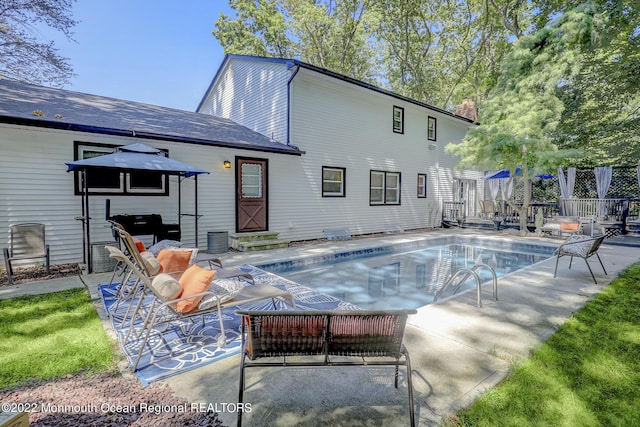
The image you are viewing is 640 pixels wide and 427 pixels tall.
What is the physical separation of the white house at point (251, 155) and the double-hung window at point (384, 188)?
0.24ft

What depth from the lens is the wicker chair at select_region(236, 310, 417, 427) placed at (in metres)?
2.25

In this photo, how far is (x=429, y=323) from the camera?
4.00 metres

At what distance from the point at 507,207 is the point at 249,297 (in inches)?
652

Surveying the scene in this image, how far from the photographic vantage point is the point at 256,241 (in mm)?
9859

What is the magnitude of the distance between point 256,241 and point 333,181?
4219 millimetres

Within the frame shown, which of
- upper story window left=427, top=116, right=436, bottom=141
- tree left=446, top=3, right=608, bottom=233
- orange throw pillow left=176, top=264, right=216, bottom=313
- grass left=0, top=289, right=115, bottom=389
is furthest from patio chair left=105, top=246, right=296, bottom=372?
upper story window left=427, top=116, right=436, bottom=141

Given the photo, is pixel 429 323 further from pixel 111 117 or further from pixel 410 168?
pixel 410 168

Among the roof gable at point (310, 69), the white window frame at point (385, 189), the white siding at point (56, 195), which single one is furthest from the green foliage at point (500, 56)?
the white siding at point (56, 195)

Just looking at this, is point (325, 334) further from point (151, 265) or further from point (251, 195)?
point (251, 195)

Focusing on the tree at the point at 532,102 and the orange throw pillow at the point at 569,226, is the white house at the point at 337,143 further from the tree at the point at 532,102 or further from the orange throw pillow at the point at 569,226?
the orange throw pillow at the point at 569,226

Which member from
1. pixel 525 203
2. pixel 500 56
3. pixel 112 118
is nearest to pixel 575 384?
pixel 112 118

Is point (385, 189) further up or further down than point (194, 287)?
further up

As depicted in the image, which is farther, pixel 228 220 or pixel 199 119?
pixel 199 119

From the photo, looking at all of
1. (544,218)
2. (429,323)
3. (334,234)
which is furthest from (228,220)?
(544,218)
